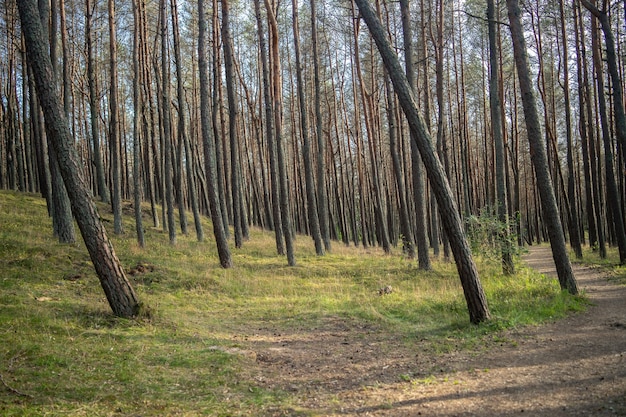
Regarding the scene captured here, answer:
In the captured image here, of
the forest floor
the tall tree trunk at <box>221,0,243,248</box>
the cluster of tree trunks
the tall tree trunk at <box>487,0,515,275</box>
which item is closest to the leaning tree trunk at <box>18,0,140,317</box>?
the cluster of tree trunks

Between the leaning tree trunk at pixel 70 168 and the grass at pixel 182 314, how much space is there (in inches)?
20.7

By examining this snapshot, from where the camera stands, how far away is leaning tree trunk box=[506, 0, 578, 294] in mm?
9119

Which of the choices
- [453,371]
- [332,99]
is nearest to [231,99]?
[453,371]

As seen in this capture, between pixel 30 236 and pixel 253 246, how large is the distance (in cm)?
902

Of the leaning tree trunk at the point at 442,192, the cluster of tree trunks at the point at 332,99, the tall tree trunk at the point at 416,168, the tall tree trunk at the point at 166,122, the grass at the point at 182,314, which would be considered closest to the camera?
the grass at the point at 182,314

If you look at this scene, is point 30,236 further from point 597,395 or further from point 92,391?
point 597,395

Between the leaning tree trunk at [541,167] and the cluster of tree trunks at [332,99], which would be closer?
the leaning tree trunk at [541,167]

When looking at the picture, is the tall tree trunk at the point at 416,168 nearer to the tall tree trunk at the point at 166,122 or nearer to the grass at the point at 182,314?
the grass at the point at 182,314

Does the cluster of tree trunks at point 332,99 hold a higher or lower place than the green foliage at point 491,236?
higher

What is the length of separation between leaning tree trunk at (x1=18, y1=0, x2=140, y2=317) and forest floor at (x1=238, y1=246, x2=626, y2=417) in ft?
7.32

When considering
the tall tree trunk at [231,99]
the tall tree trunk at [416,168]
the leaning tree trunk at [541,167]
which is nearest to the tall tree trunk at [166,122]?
the tall tree trunk at [231,99]

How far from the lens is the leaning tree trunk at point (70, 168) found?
6691mm

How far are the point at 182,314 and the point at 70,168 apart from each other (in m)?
3.33

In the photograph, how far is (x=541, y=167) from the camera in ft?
30.6
